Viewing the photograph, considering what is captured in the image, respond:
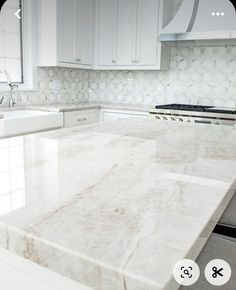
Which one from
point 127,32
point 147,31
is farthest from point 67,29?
point 147,31

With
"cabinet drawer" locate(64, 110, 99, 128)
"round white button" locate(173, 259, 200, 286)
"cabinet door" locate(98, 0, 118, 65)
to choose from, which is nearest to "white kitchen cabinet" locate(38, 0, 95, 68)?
"cabinet door" locate(98, 0, 118, 65)

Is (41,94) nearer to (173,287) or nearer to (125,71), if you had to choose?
(125,71)

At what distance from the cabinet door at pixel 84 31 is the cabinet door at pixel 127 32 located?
1.26 feet

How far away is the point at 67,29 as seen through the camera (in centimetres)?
370

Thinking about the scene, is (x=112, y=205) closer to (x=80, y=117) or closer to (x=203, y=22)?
(x=80, y=117)

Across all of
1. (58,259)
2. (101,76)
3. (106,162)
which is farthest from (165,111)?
(58,259)

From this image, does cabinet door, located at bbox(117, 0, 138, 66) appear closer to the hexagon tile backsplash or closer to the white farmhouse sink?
the hexagon tile backsplash

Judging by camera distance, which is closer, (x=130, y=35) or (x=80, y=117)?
(x=80, y=117)

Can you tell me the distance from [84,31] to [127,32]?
541 mm

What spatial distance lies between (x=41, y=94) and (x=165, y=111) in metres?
1.56

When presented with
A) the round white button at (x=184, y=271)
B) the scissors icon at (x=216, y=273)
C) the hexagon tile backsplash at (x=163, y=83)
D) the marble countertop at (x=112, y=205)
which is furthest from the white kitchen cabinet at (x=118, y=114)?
the round white button at (x=184, y=271)

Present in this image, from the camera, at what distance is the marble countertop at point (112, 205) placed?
0.49 meters

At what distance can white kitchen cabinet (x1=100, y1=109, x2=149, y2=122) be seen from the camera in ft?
12.3

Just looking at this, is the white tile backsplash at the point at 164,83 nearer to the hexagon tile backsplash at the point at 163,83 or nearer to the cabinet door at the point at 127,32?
the hexagon tile backsplash at the point at 163,83
